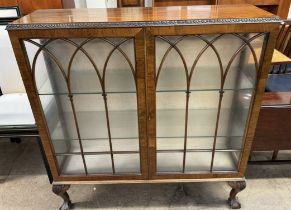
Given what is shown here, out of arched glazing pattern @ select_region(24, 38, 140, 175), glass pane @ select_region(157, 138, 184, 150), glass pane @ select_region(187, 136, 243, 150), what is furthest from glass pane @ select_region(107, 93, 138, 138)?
glass pane @ select_region(187, 136, 243, 150)

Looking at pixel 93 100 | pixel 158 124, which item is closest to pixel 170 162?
pixel 158 124

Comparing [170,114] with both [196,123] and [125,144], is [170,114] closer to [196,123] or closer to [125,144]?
[196,123]

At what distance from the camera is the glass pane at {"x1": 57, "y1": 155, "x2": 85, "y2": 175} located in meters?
1.04

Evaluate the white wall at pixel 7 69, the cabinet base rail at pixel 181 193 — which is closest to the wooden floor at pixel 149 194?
the cabinet base rail at pixel 181 193

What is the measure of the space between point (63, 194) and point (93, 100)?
49 centimetres

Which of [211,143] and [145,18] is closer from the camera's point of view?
[145,18]

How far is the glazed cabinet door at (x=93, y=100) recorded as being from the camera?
77 cm

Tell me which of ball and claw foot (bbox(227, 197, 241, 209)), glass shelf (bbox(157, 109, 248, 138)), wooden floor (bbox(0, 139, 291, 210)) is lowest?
wooden floor (bbox(0, 139, 291, 210))

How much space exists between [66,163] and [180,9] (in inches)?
30.4

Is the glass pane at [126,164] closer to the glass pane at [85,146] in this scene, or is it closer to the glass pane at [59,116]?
the glass pane at [85,146]

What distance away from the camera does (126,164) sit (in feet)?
3.41

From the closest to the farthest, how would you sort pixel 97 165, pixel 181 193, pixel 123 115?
pixel 123 115 → pixel 97 165 → pixel 181 193

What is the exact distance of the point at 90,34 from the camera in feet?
2.38

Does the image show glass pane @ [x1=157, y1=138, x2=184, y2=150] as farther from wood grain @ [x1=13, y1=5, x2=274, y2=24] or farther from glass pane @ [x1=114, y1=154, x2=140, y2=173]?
wood grain @ [x1=13, y1=5, x2=274, y2=24]
